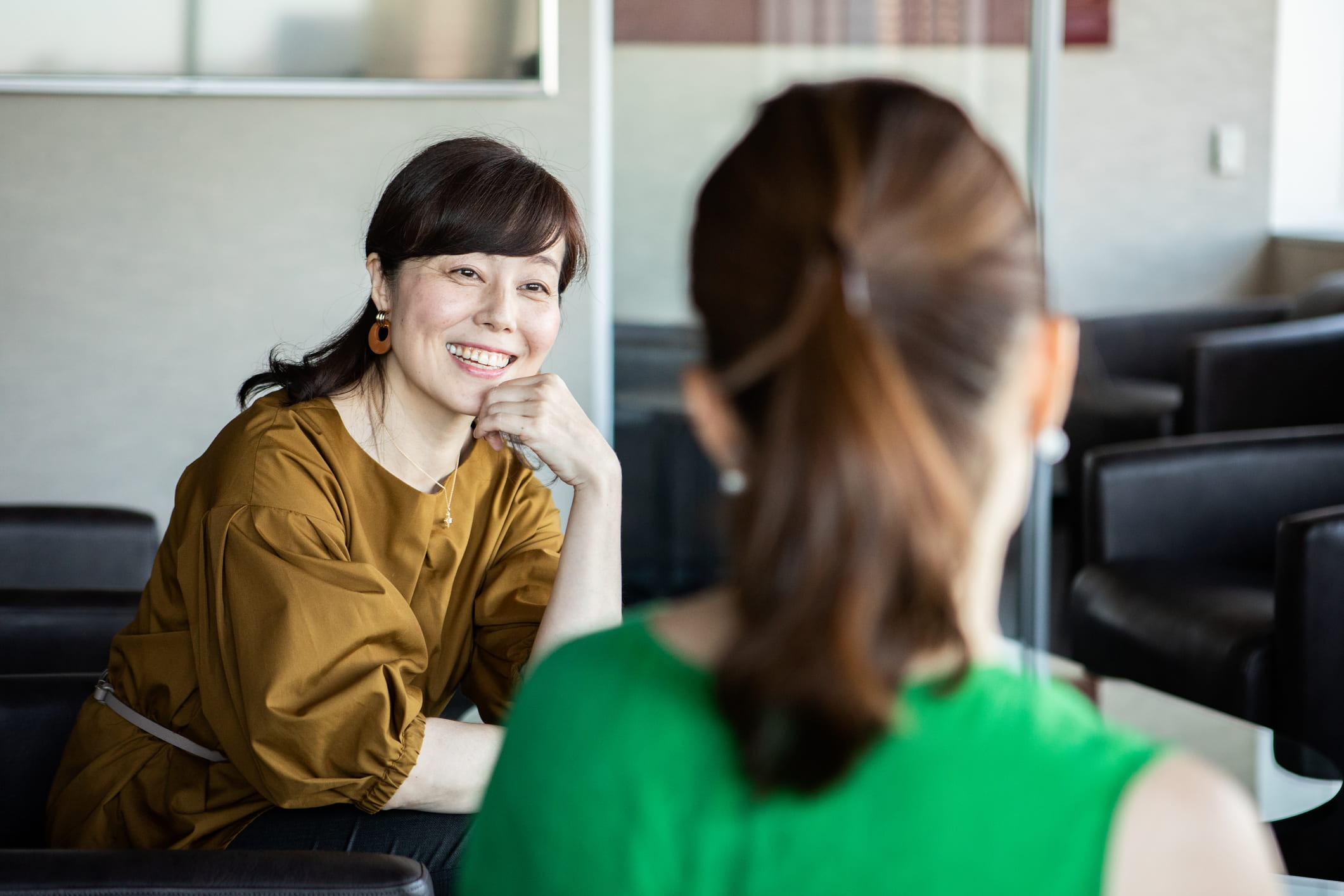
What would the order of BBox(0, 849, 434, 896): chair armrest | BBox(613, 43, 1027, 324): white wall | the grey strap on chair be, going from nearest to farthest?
BBox(0, 849, 434, 896): chair armrest, the grey strap on chair, BBox(613, 43, 1027, 324): white wall

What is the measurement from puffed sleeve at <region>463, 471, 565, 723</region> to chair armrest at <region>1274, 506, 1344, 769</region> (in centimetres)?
122

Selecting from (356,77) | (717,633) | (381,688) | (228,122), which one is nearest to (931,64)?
(356,77)

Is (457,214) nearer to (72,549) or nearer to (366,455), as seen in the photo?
(366,455)

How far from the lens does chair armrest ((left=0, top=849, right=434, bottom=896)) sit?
1.10 meters

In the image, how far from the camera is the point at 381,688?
4.38 feet

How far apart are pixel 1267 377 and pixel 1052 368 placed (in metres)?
3.38

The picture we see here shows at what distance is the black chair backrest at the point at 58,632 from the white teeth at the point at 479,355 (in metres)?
0.65

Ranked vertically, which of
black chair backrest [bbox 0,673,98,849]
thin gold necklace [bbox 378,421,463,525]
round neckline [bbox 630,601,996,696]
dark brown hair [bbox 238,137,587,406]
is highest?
dark brown hair [bbox 238,137,587,406]

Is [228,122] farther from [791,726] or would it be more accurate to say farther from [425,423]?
[791,726]

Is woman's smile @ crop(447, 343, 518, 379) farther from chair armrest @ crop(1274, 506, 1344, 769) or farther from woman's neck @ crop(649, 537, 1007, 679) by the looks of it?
chair armrest @ crop(1274, 506, 1344, 769)

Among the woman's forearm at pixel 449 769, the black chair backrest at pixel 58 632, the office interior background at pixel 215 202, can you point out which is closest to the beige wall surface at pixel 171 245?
the office interior background at pixel 215 202

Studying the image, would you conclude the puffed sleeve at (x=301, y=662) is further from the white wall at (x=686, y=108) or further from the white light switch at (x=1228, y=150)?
the white light switch at (x=1228, y=150)

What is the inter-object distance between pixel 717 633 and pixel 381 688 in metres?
0.75

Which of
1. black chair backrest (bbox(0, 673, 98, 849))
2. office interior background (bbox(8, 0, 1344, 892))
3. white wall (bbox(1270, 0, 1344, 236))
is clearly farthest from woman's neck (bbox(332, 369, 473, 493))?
white wall (bbox(1270, 0, 1344, 236))
